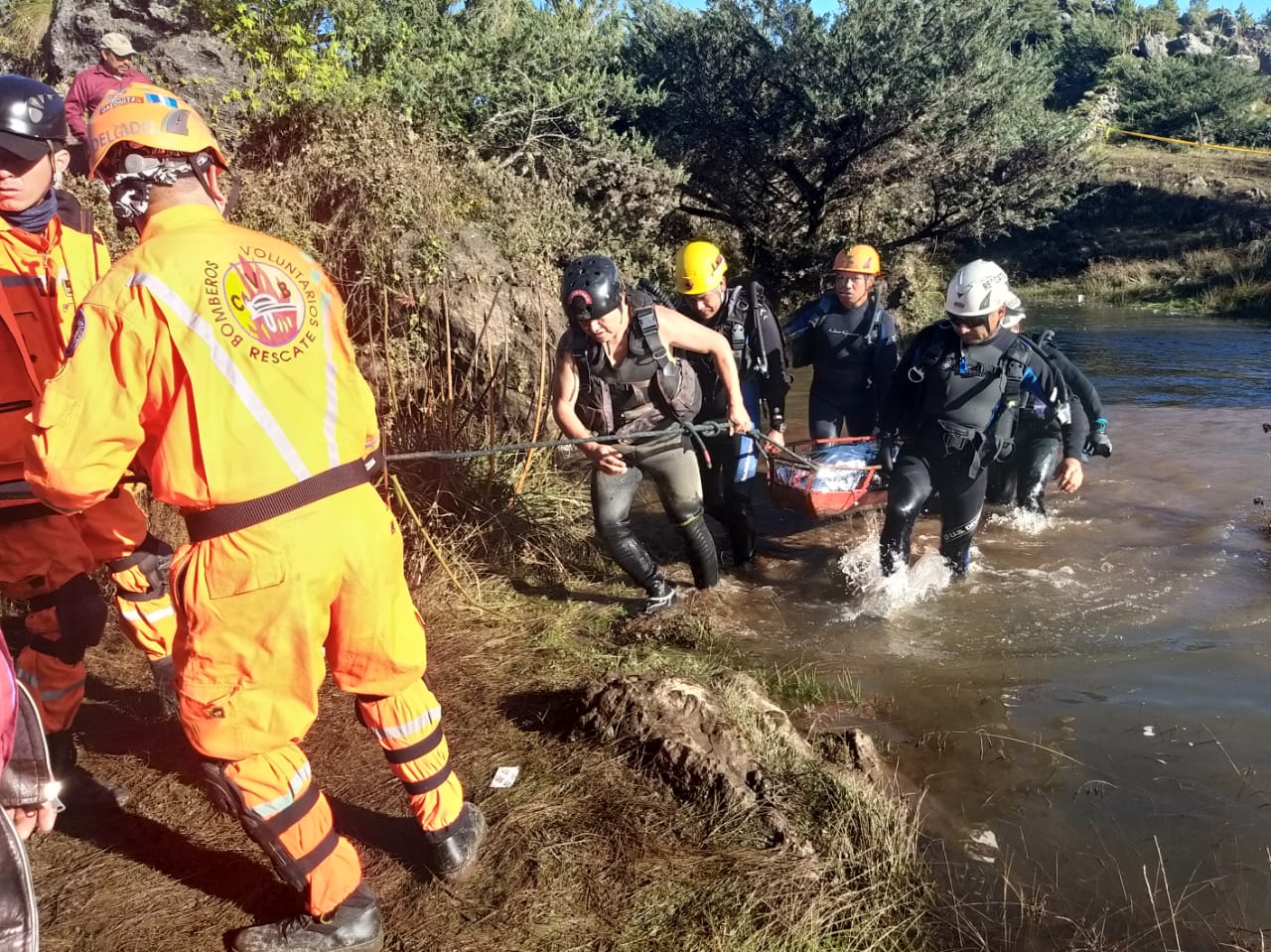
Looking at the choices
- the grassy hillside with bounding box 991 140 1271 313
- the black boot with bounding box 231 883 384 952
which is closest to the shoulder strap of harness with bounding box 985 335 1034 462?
the black boot with bounding box 231 883 384 952

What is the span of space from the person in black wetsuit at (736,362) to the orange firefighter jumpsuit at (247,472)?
3.51 m

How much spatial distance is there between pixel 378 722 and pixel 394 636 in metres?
0.31

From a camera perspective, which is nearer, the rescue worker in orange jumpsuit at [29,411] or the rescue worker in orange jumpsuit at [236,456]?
the rescue worker in orange jumpsuit at [236,456]

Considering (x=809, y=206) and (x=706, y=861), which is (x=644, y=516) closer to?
(x=706, y=861)

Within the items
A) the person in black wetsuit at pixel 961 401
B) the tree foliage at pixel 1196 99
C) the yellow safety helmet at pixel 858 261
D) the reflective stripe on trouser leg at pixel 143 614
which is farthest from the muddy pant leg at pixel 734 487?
the tree foliage at pixel 1196 99

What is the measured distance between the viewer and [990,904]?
9.73 feet

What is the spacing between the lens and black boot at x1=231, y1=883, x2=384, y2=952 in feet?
8.59

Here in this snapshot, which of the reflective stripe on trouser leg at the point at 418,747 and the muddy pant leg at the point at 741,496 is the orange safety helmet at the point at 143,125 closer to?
the reflective stripe on trouser leg at the point at 418,747

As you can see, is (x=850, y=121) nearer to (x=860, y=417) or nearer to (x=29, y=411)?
(x=860, y=417)

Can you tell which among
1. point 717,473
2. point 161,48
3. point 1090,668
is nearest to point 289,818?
point 1090,668

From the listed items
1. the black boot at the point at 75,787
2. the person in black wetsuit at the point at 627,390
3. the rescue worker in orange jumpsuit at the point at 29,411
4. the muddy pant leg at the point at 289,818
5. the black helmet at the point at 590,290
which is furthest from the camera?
the person in black wetsuit at the point at 627,390

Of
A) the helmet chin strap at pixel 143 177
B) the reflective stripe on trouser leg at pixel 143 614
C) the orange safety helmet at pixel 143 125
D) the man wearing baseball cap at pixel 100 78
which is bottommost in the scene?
the reflective stripe on trouser leg at pixel 143 614

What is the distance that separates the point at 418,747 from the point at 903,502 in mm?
3512

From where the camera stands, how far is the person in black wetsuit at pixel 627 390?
449cm
